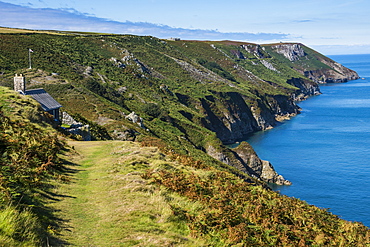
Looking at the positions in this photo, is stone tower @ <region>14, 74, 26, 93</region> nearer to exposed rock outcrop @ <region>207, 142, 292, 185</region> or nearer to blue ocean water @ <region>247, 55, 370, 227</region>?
blue ocean water @ <region>247, 55, 370, 227</region>

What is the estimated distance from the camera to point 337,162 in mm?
80188

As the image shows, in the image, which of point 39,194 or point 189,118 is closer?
point 39,194

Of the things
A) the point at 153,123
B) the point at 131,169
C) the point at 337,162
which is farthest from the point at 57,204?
the point at 337,162

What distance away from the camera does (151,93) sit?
97.1m

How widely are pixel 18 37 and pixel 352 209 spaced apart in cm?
9312

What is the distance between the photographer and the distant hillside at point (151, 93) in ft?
199

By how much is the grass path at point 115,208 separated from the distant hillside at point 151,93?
2211cm

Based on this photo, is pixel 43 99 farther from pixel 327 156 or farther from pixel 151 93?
pixel 327 156

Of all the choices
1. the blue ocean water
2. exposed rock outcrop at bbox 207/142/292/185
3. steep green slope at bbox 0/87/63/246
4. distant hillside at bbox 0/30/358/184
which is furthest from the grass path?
exposed rock outcrop at bbox 207/142/292/185

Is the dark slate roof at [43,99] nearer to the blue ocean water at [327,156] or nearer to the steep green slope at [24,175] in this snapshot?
the steep green slope at [24,175]

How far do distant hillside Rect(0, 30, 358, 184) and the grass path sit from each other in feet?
72.5

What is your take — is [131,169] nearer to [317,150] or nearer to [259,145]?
[317,150]

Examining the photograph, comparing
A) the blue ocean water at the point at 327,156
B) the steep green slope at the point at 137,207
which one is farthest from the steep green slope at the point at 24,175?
the blue ocean water at the point at 327,156

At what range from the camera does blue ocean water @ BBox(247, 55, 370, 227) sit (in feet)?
198
